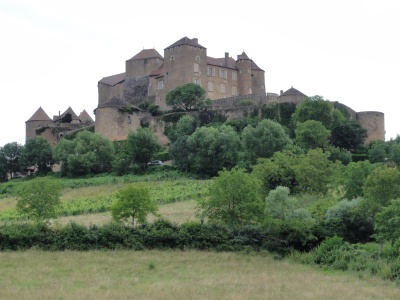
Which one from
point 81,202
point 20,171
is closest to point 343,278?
point 81,202

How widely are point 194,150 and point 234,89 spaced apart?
22752 millimetres

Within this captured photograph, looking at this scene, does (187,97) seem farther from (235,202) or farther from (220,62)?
(235,202)

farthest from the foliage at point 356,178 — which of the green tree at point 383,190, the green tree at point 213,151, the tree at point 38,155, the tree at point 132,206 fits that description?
the tree at point 38,155

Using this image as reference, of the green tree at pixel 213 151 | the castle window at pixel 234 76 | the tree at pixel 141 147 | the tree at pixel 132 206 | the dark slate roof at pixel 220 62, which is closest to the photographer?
the tree at pixel 132 206

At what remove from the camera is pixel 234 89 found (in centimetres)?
7694

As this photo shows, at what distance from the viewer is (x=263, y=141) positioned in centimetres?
5350

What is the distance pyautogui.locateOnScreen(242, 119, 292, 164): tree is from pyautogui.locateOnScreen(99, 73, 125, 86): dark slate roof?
31.2 metres

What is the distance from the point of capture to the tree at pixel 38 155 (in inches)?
2618

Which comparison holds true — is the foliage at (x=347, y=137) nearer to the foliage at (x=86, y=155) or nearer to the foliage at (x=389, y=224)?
the foliage at (x=86, y=155)

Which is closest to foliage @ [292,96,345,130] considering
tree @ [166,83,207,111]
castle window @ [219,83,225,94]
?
tree @ [166,83,207,111]

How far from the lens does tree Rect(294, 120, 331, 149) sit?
184ft

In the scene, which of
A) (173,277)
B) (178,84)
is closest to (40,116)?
(178,84)

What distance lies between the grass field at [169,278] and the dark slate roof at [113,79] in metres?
56.4

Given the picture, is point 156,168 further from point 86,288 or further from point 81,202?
point 86,288
